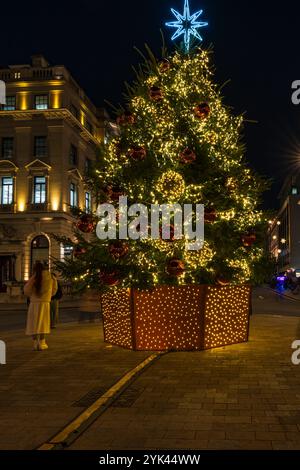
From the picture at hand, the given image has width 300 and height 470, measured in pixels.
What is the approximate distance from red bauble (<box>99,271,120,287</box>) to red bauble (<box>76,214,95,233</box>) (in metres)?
0.96

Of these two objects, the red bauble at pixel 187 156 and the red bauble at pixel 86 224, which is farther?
the red bauble at pixel 86 224

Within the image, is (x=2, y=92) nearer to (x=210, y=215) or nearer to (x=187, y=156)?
(x=187, y=156)

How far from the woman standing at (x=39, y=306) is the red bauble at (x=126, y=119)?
3.45 metres

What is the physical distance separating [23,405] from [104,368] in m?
2.38

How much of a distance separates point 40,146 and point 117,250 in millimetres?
36620

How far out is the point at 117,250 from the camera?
1047 cm

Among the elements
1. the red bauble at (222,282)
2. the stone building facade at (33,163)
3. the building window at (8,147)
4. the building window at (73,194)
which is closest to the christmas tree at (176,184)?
the red bauble at (222,282)

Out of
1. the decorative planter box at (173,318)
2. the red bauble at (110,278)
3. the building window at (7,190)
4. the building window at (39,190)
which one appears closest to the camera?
the decorative planter box at (173,318)

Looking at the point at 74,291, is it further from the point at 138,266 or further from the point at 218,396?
the point at 218,396

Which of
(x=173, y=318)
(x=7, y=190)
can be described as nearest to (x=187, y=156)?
(x=173, y=318)

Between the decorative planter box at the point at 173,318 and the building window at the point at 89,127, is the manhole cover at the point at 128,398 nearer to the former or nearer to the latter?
the decorative planter box at the point at 173,318

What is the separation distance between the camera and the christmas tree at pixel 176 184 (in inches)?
429

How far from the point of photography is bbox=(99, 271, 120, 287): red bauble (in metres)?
10.7

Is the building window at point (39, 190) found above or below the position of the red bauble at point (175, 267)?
above
